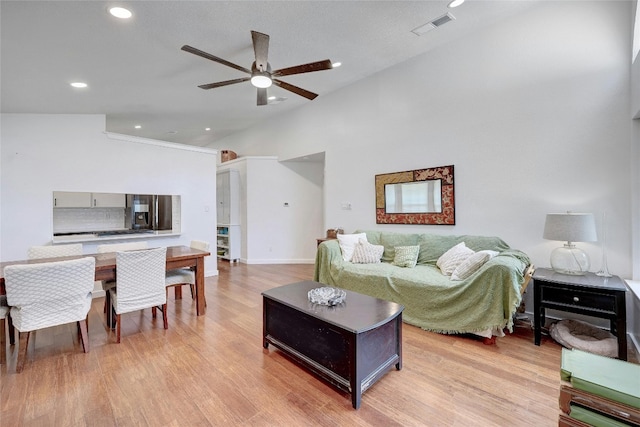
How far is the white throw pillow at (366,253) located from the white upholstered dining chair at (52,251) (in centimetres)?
339

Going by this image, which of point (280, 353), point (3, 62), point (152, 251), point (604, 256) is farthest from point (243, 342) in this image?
point (3, 62)

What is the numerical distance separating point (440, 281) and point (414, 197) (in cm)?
150

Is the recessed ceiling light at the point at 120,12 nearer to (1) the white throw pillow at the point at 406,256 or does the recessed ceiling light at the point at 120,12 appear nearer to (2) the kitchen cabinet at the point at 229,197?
(1) the white throw pillow at the point at 406,256

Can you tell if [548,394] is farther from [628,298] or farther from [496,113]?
[496,113]

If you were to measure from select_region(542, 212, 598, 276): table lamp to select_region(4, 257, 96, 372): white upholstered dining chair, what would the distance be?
4.15 metres

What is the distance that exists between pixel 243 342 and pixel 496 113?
3.74 metres

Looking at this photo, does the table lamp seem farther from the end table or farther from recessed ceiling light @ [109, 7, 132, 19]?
recessed ceiling light @ [109, 7, 132, 19]

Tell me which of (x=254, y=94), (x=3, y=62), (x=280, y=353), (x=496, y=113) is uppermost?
(x=254, y=94)

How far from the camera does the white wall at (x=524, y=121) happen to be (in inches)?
106

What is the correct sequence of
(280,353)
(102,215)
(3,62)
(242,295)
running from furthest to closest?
(102,215) < (242,295) < (3,62) < (280,353)

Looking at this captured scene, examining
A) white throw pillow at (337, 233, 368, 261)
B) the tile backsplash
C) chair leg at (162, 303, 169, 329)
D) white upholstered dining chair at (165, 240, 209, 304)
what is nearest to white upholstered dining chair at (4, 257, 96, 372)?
chair leg at (162, 303, 169, 329)

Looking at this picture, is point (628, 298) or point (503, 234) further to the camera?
point (503, 234)

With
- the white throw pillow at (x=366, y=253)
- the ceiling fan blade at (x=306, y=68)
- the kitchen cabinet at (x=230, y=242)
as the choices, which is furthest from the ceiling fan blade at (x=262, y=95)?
the kitchen cabinet at (x=230, y=242)

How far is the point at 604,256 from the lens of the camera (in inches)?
107
